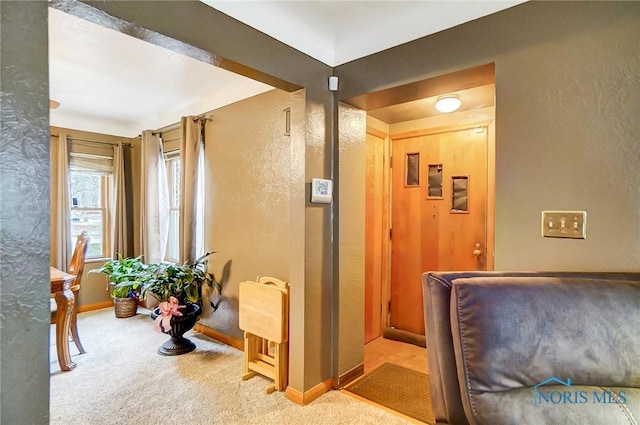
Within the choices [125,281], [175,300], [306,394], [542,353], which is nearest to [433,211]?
[306,394]

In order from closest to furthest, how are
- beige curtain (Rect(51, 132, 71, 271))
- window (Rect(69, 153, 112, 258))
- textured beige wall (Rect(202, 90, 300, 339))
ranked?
textured beige wall (Rect(202, 90, 300, 339)) → beige curtain (Rect(51, 132, 71, 271)) → window (Rect(69, 153, 112, 258))

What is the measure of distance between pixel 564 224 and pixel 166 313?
290 cm

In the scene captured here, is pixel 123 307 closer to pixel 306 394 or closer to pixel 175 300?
pixel 175 300

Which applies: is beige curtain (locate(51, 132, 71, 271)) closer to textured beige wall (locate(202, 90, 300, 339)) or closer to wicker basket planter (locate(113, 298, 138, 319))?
wicker basket planter (locate(113, 298, 138, 319))

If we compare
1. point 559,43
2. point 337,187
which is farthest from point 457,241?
point 559,43

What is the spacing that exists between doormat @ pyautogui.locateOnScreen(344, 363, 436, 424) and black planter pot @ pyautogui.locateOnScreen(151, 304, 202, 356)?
1.49m

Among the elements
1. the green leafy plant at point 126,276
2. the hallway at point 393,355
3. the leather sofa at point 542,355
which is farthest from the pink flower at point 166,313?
the leather sofa at point 542,355

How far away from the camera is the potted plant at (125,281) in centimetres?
331

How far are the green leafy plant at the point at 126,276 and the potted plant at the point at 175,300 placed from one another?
0.14 meters

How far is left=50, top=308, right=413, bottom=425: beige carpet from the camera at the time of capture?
207cm

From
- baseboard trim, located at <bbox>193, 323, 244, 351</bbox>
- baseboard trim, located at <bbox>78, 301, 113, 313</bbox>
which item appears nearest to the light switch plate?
baseboard trim, located at <bbox>193, 323, 244, 351</bbox>

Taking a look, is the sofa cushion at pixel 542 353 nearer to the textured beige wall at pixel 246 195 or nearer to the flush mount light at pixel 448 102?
the textured beige wall at pixel 246 195

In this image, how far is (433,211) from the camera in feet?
10.8

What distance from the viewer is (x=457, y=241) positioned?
3.16 m
